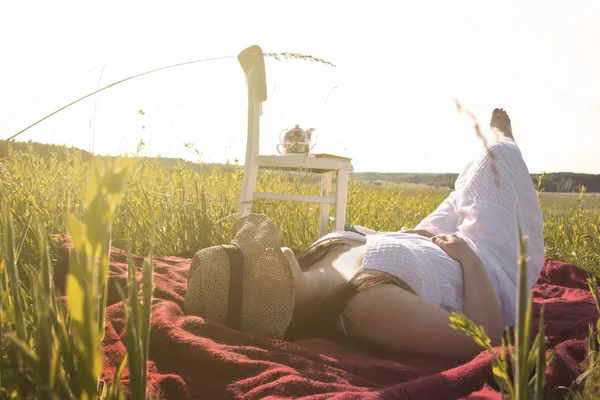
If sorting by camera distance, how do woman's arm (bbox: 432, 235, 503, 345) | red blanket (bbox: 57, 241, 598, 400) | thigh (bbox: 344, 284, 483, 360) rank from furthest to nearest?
woman's arm (bbox: 432, 235, 503, 345), thigh (bbox: 344, 284, 483, 360), red blanket (bbox: 57, 241, 598, 400)

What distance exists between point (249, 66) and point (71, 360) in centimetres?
328

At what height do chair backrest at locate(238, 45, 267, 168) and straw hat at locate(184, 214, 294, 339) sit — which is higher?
chair backrest at locate(238, 45, 267, 168)

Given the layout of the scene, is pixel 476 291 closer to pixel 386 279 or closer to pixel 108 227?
pixel 386 279

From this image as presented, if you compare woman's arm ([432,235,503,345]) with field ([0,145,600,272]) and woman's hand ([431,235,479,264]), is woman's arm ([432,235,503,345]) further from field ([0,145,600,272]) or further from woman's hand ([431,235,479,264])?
field ([0,145,600,272])

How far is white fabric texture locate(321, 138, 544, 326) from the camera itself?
1.72 metres

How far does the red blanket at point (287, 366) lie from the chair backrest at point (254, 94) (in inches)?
73.0

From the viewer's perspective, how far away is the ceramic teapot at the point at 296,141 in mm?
3689

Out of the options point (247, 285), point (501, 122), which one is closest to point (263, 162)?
point (501, 122)

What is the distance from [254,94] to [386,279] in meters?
2.23

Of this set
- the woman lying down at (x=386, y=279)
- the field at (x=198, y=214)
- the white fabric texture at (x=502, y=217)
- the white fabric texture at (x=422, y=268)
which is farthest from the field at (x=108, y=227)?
the white fabric texture at (x=422, y=268)

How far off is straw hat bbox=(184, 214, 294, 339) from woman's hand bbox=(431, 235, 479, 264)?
0.70 metres

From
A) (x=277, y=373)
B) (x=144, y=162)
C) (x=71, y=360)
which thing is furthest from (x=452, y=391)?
(x=144, y=162)

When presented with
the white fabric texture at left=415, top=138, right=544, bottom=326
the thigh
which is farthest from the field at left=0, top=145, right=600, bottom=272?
the thigh

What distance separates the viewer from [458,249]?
187cm
